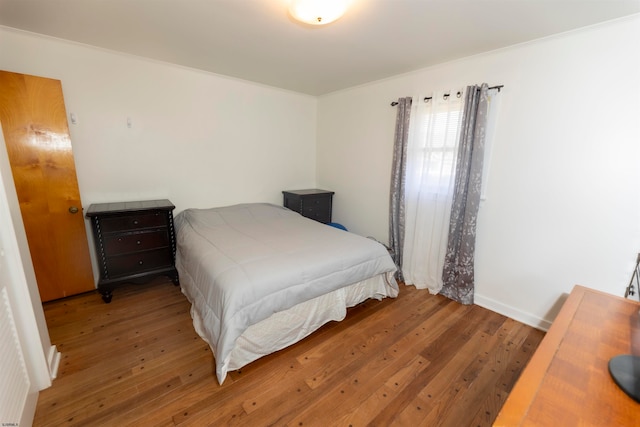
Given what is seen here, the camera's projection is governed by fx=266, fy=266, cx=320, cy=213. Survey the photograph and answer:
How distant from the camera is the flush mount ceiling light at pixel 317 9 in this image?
1.52 meters

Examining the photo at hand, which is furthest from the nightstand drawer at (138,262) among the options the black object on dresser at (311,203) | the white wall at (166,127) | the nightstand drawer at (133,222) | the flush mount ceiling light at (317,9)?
the flush mount ceiling light at (317,9)

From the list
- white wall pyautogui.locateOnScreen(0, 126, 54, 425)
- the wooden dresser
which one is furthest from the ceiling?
the wooden dresser

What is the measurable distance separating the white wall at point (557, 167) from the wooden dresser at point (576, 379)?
921 mm

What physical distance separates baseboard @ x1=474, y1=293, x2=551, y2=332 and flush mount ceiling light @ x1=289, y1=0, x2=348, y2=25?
2.71 m

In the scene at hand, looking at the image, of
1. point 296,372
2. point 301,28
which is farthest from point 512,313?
point 301,28

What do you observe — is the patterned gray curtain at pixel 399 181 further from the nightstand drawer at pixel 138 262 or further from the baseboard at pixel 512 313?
the nightstand drawer at pixel 138 262

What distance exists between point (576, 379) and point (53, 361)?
273cm

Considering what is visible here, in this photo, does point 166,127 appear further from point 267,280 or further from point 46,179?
point 267,280

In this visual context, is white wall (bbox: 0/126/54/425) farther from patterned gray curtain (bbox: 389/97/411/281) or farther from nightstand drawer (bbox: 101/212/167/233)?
patterned gray curtain (bbox: 389/97/411/281)

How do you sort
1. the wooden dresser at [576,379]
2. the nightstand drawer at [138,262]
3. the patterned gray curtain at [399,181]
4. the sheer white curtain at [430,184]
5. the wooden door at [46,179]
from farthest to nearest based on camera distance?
the patterned gray curtain at [399,181] < the sheer white curtain at [430,184] < the nightstand drawer at [138,262] < the wooden door at [46,179] < the wooden dresser at [576,379]

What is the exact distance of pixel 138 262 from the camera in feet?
8.52

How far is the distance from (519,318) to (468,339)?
0.65 m

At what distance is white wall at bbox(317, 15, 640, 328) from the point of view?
5.98 feet

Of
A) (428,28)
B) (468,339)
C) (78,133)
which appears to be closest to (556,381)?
(468,339)
